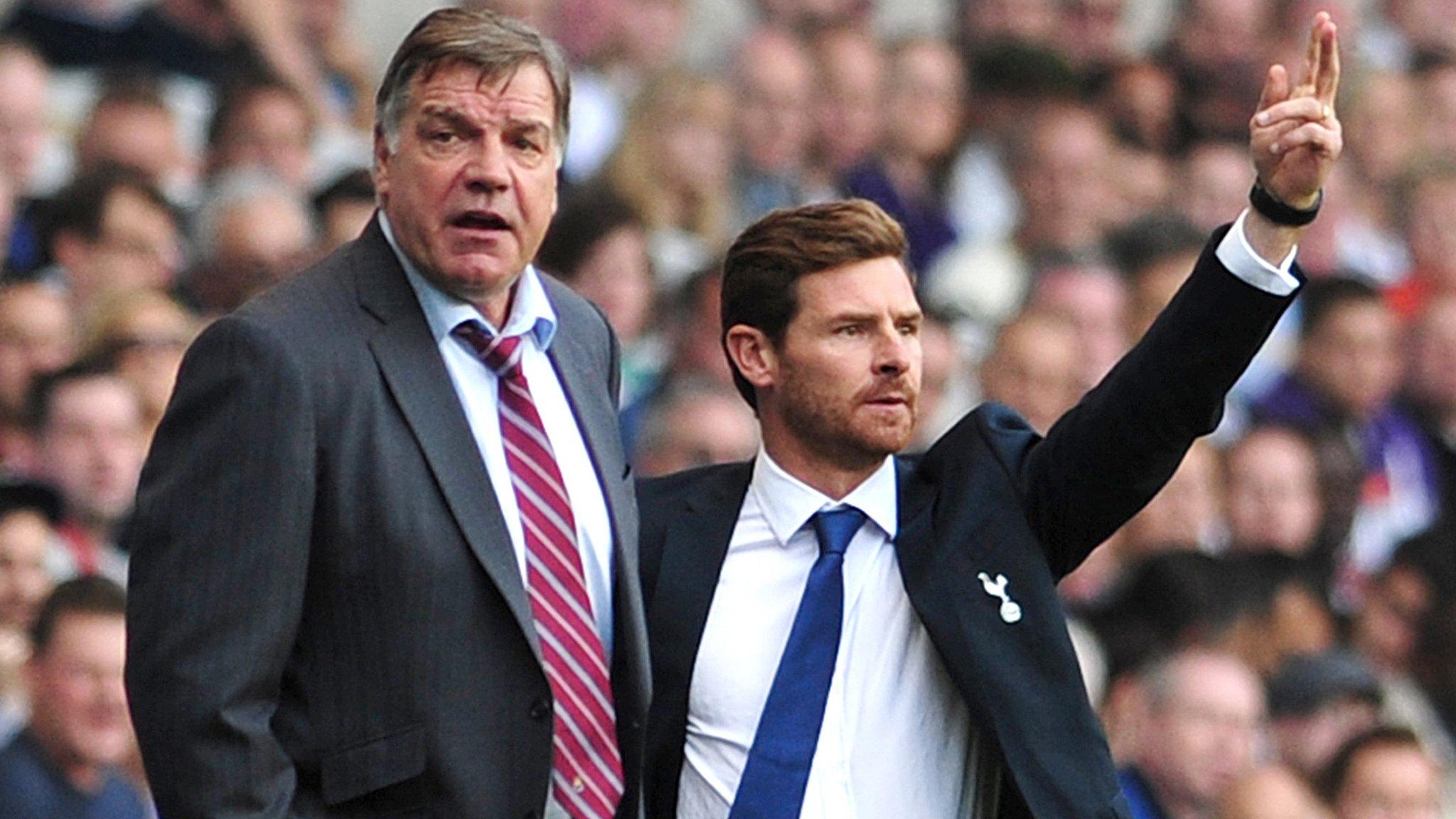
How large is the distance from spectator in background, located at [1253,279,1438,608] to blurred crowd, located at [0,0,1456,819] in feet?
0.04

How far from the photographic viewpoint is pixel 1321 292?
8.48 metres

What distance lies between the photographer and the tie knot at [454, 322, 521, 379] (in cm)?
348

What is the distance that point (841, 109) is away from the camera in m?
8.47

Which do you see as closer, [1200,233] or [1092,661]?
[1092,661]

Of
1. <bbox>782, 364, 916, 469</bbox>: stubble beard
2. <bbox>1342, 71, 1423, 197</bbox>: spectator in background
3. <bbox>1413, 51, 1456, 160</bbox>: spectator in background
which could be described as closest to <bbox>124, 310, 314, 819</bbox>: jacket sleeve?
<bbox>782, 364, 916, 469</bbox>: stubble beard

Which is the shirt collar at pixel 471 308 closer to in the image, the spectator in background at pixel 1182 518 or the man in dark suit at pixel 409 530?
the man in dark suit at pixel 409 530

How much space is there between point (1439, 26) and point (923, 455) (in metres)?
7.10

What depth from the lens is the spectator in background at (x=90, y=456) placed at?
609 cm

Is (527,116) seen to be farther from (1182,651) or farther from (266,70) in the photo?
(266,70)

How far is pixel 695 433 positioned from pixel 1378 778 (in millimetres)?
1867

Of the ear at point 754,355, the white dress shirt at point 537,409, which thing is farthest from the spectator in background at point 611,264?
the white dress shirt at point 537,409

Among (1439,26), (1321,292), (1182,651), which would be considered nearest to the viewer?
(1182,651)

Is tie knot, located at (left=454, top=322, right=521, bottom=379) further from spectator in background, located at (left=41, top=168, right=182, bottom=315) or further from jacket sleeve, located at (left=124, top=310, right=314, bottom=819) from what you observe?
spectator in background, located at (left=41, top=168, right=182, bottom=315)

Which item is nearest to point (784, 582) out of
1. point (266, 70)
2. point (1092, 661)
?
point (1092, 661)
